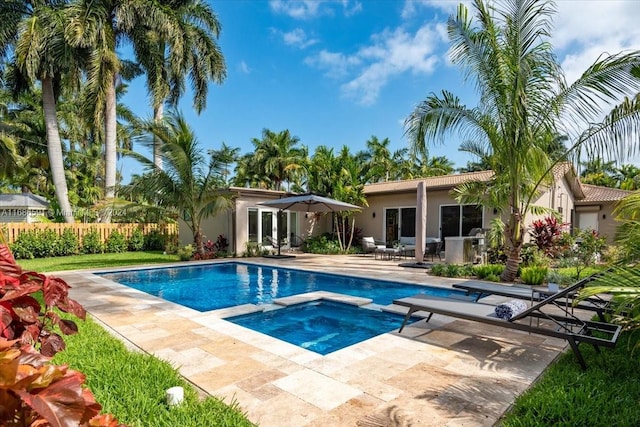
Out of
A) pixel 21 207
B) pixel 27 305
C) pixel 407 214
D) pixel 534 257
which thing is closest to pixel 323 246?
pixel 407 214

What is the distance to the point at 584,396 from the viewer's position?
11.3 ft

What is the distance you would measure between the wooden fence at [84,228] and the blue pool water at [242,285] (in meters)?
7.62

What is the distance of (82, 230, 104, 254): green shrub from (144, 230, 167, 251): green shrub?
2.31m

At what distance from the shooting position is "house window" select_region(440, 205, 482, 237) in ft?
55.6

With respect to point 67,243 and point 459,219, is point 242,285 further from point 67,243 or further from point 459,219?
point 67,243

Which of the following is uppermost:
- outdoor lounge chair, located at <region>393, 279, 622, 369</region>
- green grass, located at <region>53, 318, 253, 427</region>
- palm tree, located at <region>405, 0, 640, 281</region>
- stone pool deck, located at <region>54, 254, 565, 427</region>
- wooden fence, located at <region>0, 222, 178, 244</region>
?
palm tree, located at <region>405, 0, 640, 281</region>

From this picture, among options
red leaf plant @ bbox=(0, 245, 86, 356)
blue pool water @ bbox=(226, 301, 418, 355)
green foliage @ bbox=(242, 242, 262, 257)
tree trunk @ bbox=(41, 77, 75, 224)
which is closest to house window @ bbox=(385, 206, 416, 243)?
green foliage @ bbox=(242, 242, 262, 257)

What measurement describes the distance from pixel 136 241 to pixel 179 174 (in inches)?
278

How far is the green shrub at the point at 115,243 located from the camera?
18828 mm

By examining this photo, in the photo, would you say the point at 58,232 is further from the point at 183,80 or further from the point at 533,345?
the point at 533,345

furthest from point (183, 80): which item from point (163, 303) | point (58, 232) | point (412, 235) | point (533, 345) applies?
point (533, 345)

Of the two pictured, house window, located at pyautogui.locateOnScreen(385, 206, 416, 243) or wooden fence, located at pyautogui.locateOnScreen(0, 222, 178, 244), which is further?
house window, located at pyautogui.locateOnScreen(385, 206, 416, 243)

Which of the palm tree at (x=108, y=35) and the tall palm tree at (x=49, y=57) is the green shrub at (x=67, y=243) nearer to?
the tall palm tree at (x=49, y=57)

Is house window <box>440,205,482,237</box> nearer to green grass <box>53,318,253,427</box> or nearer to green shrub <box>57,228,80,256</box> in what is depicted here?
green grass <box>53,318,253,427</box>
